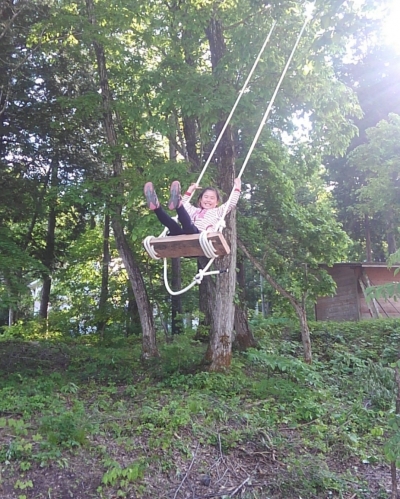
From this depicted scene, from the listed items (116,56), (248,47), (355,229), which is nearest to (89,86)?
(116,56)

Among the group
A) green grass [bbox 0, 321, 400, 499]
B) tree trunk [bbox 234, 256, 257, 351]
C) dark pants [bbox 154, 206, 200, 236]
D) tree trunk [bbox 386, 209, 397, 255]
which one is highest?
tree trunk [bbox 386, 209, 397, 255]

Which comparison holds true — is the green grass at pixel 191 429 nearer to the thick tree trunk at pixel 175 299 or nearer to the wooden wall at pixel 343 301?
the thick tree trunk at pixel 175 299

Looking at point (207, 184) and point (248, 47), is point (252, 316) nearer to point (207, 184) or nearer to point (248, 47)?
point (207, 184)

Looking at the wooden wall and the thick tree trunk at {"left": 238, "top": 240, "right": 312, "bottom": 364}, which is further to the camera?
→ the wooden wall

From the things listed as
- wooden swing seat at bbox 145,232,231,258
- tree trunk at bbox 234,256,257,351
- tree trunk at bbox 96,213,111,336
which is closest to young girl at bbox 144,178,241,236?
wooden swing seat at bbox 145,232,231,258

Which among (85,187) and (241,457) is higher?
(85,187)

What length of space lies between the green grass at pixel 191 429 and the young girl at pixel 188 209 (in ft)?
8.01

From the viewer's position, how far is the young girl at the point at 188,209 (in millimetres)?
4059

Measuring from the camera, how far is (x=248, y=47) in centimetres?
677

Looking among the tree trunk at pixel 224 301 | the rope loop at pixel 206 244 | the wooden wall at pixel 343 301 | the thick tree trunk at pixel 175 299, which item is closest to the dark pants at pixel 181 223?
the rope loop at pixel 206 244

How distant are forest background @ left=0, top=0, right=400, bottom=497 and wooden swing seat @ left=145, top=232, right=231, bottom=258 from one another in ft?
7.34

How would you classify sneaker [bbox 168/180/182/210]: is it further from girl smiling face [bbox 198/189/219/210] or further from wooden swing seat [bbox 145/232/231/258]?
girl smiling face [bbox 198/189/219/210]

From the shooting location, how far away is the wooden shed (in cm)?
1516

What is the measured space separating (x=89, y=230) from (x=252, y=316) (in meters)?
5.39
